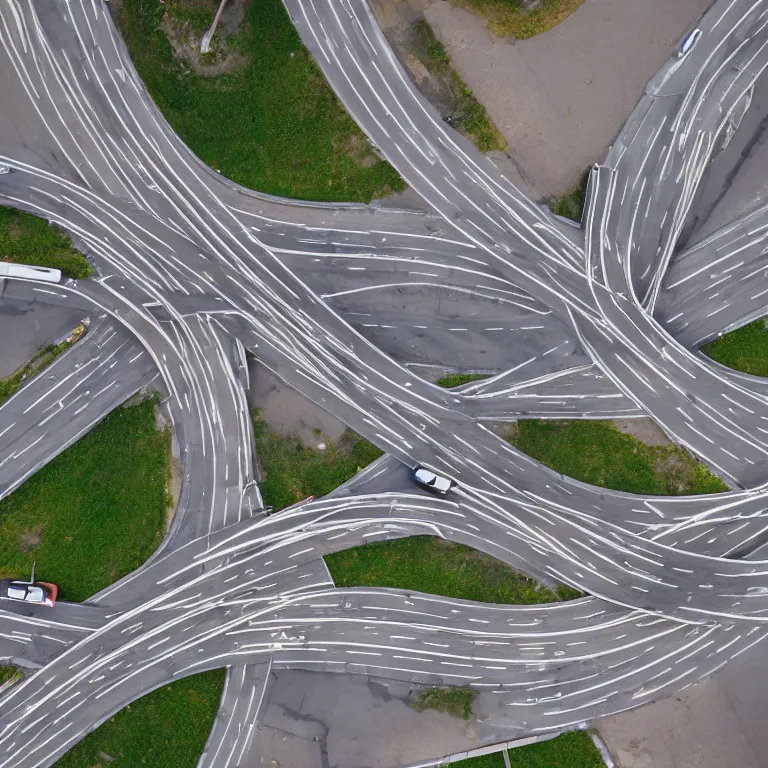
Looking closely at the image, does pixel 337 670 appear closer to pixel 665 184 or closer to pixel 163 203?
pixel 163 203

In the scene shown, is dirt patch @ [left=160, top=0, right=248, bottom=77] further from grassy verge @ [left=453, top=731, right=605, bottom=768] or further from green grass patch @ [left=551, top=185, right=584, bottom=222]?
grassy verge @ [left=453, top=731, right=605, bottom=768]

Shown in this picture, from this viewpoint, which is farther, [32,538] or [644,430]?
[32,538]

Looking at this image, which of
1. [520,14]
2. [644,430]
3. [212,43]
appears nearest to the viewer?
[520,14]

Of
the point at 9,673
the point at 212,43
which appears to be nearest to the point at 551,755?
the point at 9,673

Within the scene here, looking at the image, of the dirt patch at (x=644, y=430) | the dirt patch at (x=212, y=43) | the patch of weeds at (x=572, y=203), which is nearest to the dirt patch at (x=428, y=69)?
the patch of weeds at (x=572, y=203)

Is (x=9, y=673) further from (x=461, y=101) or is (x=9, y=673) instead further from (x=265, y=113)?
(x=461, y=101)

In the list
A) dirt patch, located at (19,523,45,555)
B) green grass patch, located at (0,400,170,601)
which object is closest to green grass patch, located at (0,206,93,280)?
green grass patch, located at (0,400,170,601)

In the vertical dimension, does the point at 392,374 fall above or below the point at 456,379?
above

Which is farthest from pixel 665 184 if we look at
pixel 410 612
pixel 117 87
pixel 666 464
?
pixel 117 87

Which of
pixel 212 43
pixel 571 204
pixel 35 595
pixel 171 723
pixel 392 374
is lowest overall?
pixel 171 723
